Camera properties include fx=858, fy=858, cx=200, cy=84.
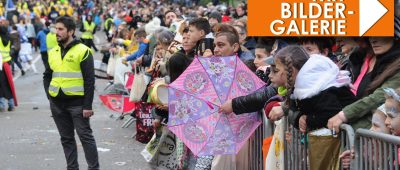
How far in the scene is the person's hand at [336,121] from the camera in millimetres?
5832

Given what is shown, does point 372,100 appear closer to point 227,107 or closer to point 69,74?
point 227,107

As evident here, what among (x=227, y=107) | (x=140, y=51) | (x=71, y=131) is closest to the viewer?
(x=227, y=107)

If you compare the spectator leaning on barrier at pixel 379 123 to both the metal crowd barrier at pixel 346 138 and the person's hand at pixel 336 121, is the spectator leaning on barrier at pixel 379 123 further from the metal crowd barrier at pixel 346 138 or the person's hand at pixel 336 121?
the person's hand at pixel 336 121

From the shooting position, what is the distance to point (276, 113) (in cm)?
682

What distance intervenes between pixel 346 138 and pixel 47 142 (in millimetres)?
7797

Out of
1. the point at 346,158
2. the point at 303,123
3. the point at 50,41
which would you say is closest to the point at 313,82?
the point at 303,123

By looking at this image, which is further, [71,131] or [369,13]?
[71,131]

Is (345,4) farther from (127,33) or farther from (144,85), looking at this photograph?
(127,33)

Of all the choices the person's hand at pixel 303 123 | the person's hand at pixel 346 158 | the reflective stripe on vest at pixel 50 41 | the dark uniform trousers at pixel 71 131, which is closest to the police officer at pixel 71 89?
the dark uniform trousers at pixel 71 131

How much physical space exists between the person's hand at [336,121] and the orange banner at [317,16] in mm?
1315

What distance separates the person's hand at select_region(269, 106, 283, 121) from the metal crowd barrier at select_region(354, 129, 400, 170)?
1.28m

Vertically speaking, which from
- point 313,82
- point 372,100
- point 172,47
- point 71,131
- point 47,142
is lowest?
point 47,142

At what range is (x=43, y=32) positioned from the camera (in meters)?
28.3

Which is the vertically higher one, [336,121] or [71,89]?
[336,121]
